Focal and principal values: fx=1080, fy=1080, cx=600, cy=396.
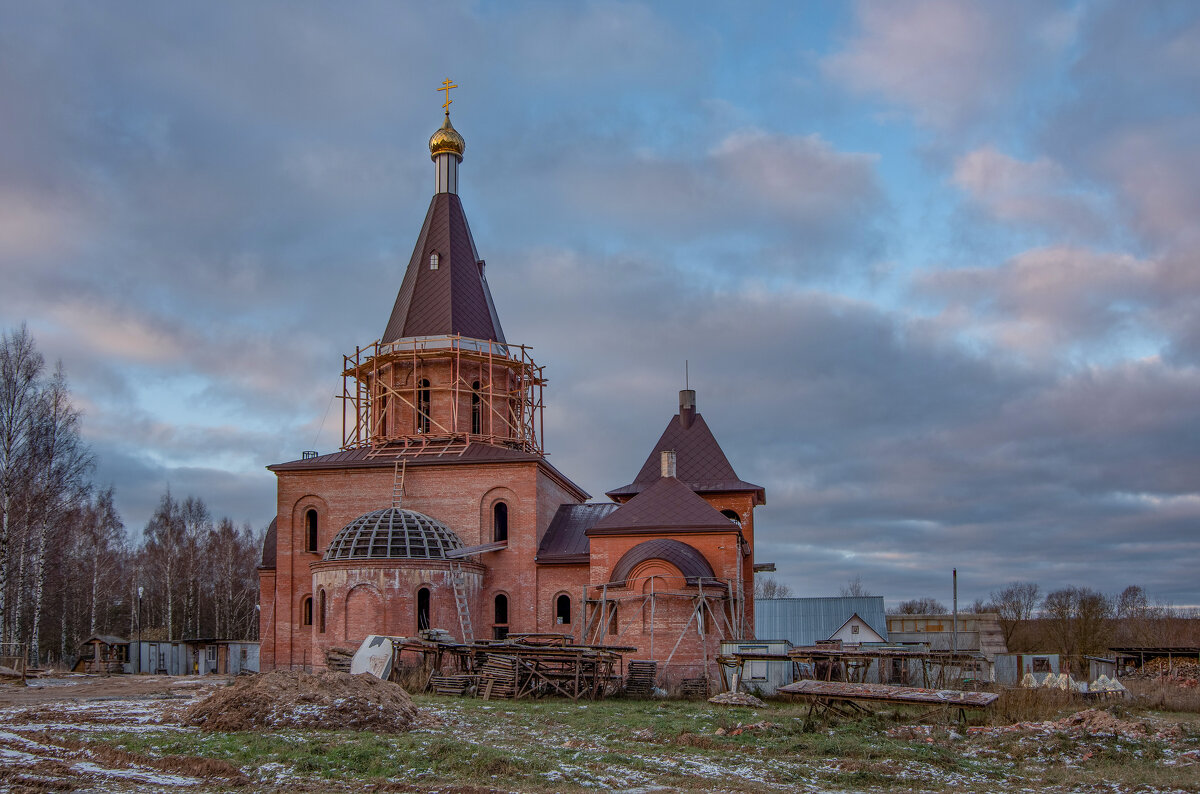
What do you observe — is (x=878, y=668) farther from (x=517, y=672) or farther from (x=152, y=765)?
(x=152, y=765)

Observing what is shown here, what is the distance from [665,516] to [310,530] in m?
10.8

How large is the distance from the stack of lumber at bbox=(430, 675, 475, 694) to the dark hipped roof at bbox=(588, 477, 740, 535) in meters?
7.66

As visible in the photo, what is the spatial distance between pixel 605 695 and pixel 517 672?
2268 millimetres

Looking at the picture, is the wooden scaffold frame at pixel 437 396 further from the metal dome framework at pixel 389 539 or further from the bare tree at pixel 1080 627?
the bare tree at pixel 1080 627

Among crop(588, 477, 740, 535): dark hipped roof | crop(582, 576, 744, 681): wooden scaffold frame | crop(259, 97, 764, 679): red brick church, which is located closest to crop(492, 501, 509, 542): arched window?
crop(259, 97, 764, 679): red brick church

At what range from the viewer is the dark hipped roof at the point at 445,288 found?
33.9m

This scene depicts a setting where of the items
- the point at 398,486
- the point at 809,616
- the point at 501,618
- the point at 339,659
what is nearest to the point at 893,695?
the point at 339,659

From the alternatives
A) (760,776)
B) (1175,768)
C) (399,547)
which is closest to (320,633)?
(399,547)

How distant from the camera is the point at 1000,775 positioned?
12977mm

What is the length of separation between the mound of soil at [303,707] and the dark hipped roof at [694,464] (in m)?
19.2

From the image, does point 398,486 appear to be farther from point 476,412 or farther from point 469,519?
point 476,412

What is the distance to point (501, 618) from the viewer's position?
102ft

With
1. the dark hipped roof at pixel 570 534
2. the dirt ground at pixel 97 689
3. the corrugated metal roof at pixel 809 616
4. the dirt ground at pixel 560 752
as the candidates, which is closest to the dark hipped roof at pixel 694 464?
the dark hipped roof at pixel 570 534

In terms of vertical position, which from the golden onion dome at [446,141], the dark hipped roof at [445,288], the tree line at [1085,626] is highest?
the golden onion dome at [446,141]
